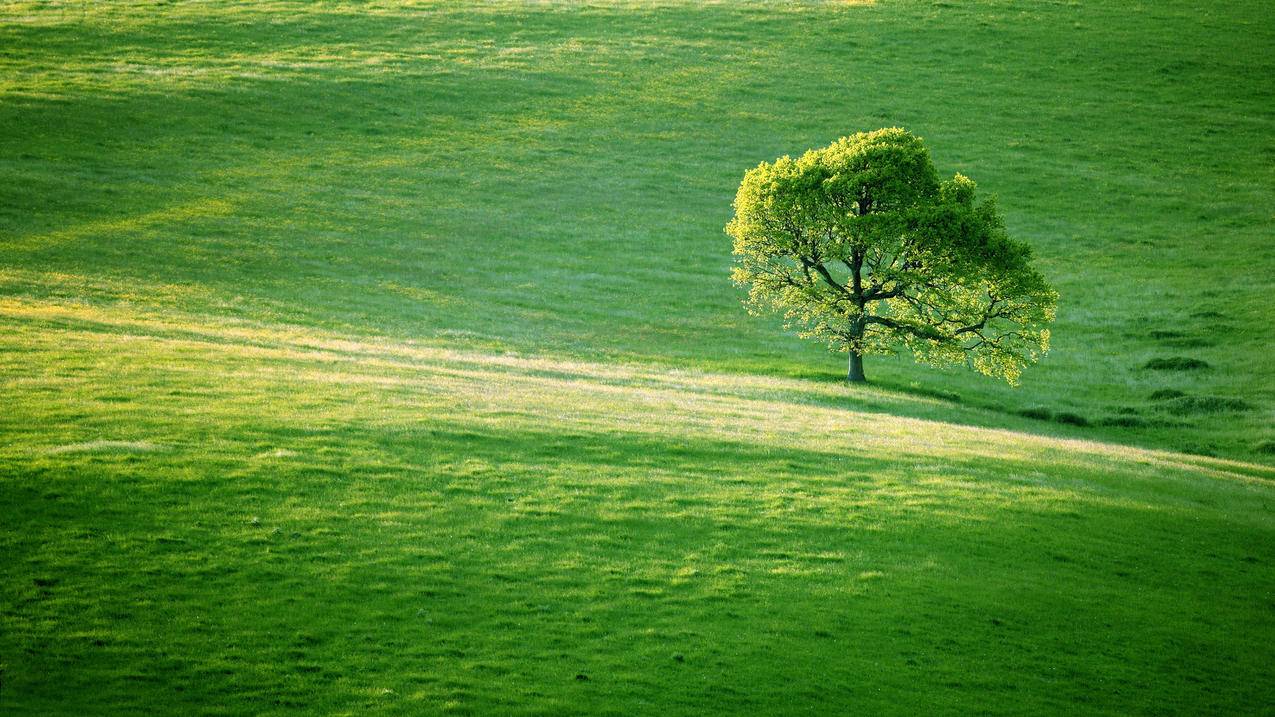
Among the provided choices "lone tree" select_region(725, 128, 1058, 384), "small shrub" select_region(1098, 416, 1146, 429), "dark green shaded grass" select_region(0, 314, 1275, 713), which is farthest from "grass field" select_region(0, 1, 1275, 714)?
"lone tree" select_region(725, 128, 1058, 384)

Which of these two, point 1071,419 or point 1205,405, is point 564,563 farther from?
point 1205,405

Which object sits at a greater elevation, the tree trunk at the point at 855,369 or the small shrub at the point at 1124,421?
the tree trunk at the point at 855,369

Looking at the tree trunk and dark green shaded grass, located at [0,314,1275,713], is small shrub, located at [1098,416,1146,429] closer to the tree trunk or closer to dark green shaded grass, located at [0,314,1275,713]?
the tree trunk

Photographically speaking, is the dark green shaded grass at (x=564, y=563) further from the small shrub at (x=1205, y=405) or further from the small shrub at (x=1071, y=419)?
the small shrub at (x=1205, y=405)

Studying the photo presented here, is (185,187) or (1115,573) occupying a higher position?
(185,187)

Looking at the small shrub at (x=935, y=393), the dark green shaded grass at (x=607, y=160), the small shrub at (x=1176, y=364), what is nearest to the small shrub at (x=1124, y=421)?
the dark green shaded grass at (x=607, y=160)

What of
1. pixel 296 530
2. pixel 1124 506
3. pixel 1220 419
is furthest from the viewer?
pixel 1220 419

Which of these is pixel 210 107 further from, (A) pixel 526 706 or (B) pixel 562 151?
(A) pixel 526 706

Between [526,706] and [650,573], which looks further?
[650,573]

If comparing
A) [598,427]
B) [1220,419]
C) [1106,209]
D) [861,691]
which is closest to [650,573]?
[861,691]
